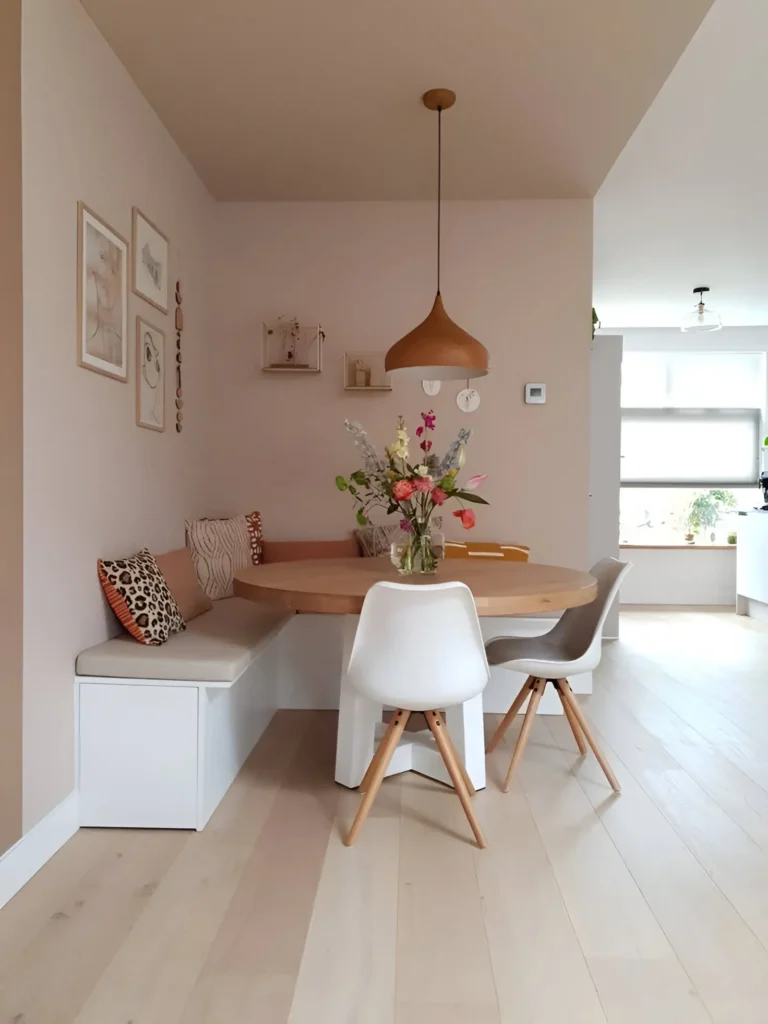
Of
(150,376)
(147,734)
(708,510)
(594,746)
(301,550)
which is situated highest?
(150,376)

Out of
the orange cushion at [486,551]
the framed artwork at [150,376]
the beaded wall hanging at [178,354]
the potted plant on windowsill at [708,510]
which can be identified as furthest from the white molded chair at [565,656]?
the potted plant on windowsill at [708,510]

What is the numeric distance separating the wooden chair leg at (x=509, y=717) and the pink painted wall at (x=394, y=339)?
1.39 m

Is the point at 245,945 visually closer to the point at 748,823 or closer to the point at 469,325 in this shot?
the point at 748,823

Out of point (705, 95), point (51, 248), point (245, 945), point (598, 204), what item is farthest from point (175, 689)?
point (598, 204)

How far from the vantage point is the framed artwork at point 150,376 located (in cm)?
290

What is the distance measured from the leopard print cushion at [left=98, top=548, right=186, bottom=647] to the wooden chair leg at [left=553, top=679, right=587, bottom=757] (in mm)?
1374

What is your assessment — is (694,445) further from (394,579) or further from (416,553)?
(394,579)

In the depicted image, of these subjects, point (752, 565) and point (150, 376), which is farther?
point (752, 565)

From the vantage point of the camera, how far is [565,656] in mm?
2699

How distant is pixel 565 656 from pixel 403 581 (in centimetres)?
73

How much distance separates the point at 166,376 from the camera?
3.29 meters

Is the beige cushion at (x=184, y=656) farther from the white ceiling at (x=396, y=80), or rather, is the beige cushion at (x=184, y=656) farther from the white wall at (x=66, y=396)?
the white ceiling at (x=396, y=80)

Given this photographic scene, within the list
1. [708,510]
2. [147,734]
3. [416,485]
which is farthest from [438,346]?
[708,510]

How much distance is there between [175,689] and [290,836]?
1.82 ft
